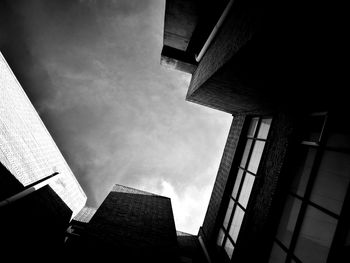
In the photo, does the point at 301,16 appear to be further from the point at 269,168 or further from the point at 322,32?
the point at 269,168

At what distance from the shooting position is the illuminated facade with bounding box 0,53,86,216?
753 centimetres

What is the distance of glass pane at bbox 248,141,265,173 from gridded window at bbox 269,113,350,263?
5.09 ft

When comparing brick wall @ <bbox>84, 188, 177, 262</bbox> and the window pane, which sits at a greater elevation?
the window pane

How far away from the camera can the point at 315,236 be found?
263cm

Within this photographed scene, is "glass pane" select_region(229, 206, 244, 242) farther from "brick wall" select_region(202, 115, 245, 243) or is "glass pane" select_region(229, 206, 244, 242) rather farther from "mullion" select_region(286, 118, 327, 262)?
"mullion" select_region(286, 118, 327, 262)

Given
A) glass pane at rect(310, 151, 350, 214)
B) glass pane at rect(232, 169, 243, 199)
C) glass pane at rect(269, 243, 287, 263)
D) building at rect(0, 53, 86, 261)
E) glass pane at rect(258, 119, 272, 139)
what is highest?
glass pane at rect(258, 119, 272, 139)

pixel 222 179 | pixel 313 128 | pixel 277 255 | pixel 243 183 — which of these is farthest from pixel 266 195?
pixel 222 179

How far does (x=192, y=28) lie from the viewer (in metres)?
5.38

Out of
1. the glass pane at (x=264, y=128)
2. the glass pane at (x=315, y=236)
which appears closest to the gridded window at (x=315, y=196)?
the glass pane at (x=315, y=236)

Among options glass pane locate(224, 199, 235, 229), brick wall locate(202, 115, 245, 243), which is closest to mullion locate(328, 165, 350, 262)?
glass pane locate(224, 199, 235, 229)

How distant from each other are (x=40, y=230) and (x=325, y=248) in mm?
8029

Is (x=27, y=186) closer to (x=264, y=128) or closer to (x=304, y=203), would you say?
(x=264, y=128)

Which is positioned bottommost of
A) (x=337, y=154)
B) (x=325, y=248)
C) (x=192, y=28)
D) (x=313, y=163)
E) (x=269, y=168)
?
(x=325, y=248)

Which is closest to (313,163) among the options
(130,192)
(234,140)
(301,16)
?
(301,16)
